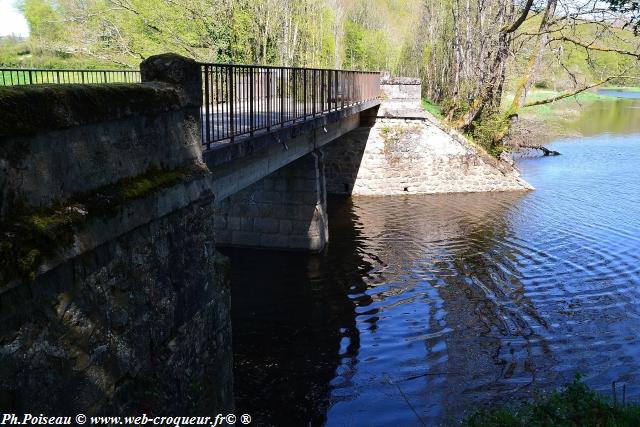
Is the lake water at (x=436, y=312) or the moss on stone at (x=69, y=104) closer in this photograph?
the moss on stone at (x=69, y=104)

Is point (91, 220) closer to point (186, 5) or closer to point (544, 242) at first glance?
point (544, 242)

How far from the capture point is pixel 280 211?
1413cm

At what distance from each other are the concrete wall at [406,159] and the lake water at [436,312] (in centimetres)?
250

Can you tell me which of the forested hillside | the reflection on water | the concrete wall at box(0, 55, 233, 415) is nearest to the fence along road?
the concrete wall at box(0, 55, 233, 415)

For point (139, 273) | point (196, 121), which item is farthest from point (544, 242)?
point (139, 273)

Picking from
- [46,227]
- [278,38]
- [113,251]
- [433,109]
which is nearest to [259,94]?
[113,251]

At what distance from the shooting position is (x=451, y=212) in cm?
1903

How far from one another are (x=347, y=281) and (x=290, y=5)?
20.0 m

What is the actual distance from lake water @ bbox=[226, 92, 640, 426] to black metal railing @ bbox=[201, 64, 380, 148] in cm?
353

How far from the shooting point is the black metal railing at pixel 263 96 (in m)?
7.75

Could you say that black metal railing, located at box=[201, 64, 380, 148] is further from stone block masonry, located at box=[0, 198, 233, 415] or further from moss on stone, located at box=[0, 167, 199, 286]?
moss on stone, located at box=[0, 167, 199, 286]

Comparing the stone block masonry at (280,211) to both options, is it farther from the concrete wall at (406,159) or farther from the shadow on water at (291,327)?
the concrete wall at (406,159)

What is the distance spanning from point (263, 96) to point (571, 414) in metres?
6.65

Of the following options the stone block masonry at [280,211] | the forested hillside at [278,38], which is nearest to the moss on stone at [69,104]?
the stone block masonry at [280,211]
